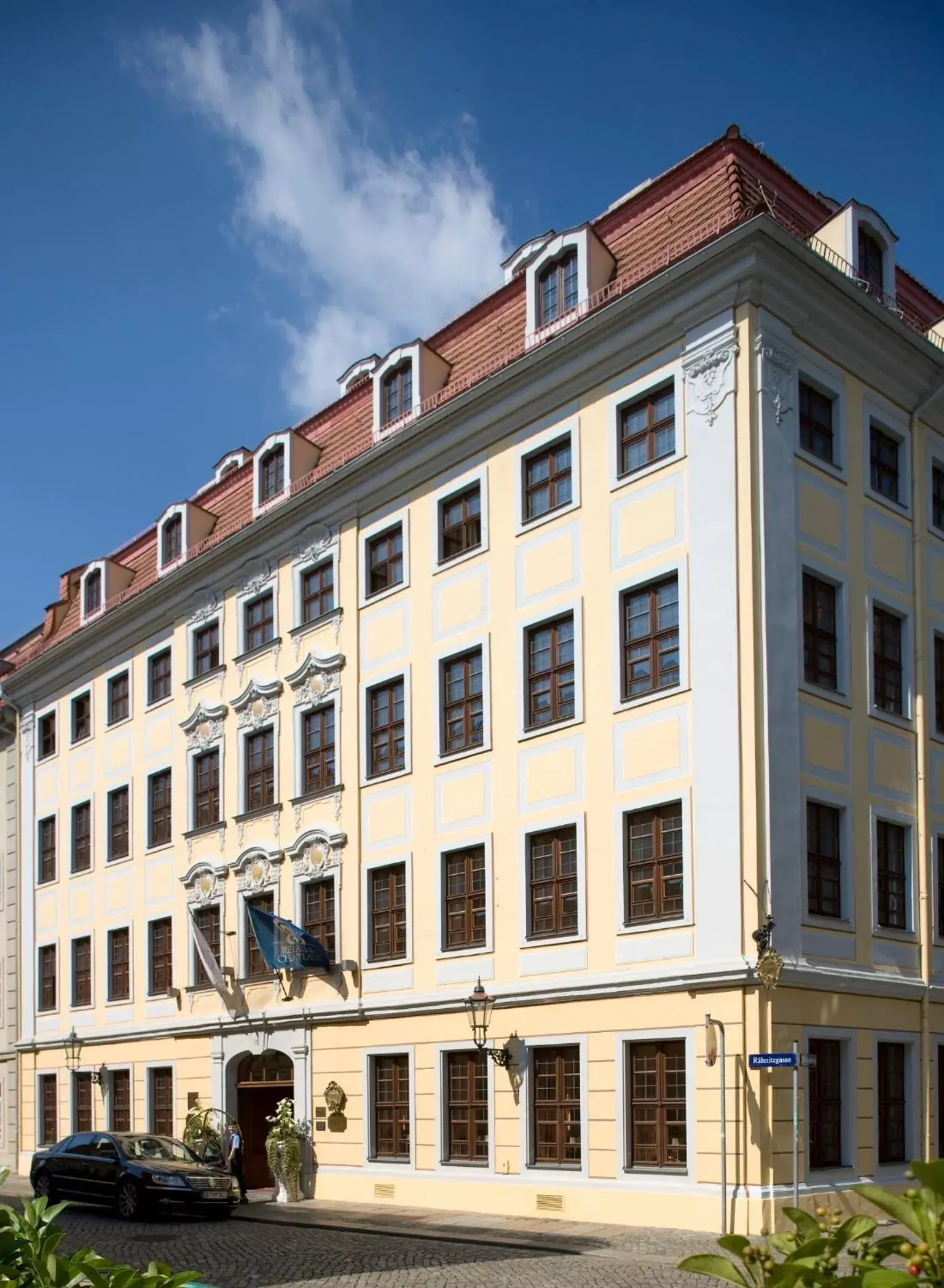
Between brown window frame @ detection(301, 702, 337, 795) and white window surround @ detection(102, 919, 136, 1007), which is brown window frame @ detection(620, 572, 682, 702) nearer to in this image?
brown window frame @ detection(301, 702, 337, 795)

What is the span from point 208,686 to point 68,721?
7846mm

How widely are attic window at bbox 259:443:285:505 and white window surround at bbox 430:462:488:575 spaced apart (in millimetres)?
5595

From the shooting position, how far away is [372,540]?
3045cm

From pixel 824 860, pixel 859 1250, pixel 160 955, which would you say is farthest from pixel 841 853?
pixel 859 1250

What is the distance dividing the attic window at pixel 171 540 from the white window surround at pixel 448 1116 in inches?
584

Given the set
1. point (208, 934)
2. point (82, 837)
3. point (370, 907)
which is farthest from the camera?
point (82, 837)

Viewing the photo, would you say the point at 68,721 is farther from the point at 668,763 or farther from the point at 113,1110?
the point at 668,763

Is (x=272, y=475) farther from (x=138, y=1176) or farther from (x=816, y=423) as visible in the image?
(x=138, y=1176)

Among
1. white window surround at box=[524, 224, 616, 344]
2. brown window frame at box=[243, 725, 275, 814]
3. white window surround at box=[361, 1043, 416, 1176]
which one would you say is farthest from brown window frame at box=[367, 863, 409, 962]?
white window surround at box=[524, 224, 616, 344]

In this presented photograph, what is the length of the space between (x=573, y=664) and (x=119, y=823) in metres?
16.7

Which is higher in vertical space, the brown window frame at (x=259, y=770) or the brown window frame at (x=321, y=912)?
the brown window frame at (x=259, y=770)

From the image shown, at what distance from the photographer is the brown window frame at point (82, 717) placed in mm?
40281

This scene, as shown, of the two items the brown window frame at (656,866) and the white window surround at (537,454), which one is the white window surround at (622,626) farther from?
the white window surround at (537,454)

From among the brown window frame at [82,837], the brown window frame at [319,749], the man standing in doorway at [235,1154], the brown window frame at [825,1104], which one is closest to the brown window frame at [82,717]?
the brown window frame at [82,837]
